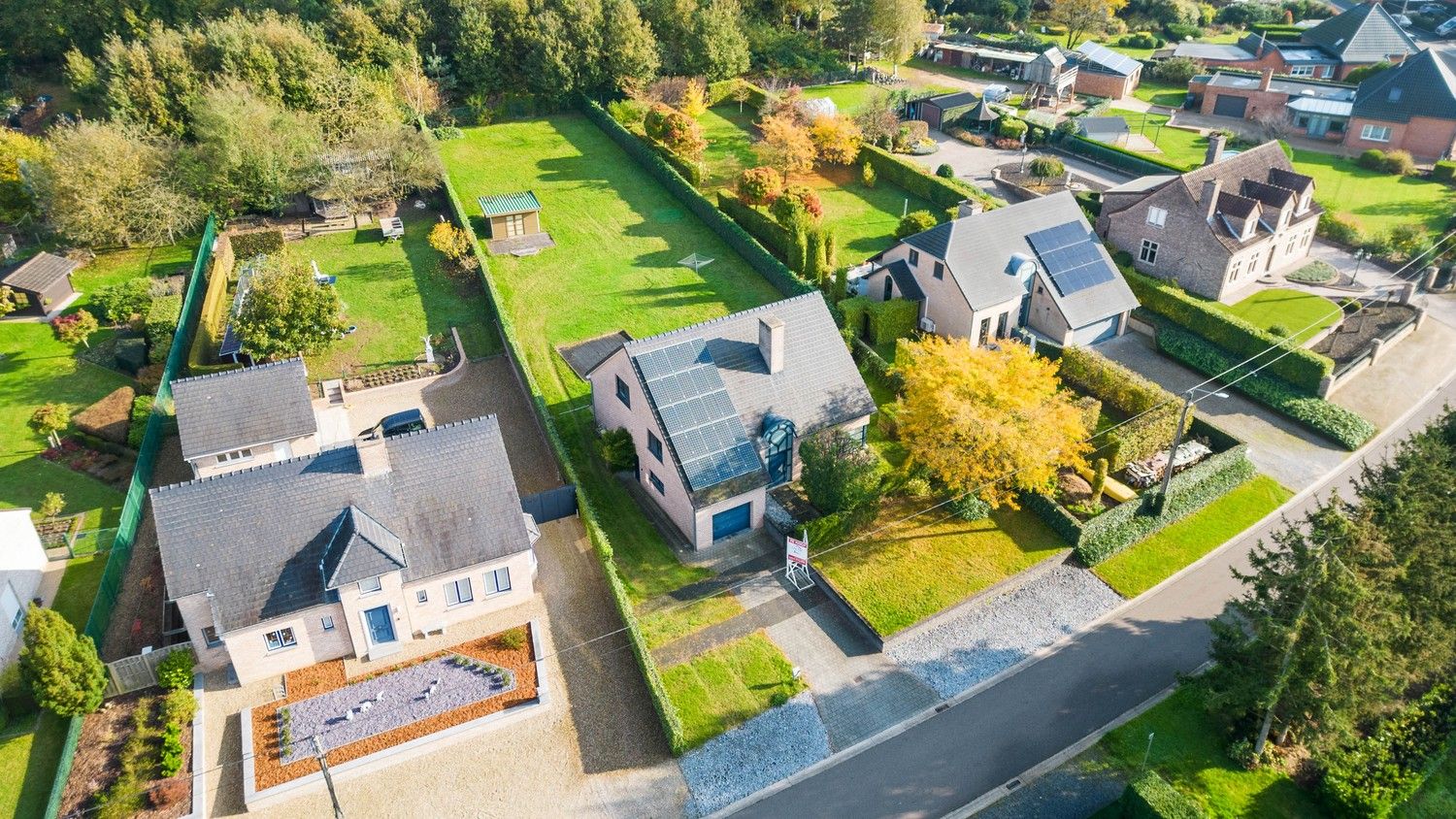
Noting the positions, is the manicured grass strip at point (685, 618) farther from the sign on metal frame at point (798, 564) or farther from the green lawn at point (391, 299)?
the green lawn at point (391, 299)

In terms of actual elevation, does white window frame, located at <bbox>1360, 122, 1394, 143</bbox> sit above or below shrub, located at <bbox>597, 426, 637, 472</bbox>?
above

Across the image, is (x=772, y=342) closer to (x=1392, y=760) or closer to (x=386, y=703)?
(x=386, y=703)

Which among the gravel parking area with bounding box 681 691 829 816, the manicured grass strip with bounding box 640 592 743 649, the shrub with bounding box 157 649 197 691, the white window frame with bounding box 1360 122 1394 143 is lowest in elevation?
the gravel parking area with bounding box 681 691 829 816

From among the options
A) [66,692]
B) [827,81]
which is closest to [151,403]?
[66,692]

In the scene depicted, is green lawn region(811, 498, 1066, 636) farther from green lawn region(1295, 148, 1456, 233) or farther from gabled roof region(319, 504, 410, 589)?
green lawn region(1295, 148, 1456, 233)

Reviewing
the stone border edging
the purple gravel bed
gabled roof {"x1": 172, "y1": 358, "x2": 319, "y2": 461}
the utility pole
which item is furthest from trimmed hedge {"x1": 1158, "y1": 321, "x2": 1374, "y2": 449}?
gabled roof {"x1": 172, "y1": 358, "x2": 319, "y2": 461}

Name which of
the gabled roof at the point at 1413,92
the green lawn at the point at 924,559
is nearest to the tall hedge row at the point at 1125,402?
the green lawn at the point at 924,559

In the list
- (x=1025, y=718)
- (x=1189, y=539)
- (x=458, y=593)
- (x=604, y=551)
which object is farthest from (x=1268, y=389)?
(x=458, y=593)
